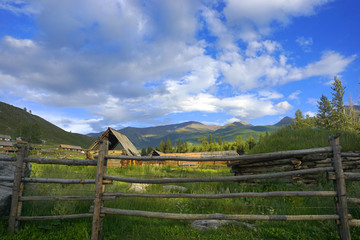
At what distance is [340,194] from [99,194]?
4837 millimetres

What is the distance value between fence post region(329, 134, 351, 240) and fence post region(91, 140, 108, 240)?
4.75 m

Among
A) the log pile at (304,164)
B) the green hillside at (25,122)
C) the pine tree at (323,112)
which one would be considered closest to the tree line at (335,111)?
the pine tree at (323,112)

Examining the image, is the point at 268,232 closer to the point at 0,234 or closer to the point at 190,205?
the point at 190,205

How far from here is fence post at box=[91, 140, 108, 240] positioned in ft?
14.1

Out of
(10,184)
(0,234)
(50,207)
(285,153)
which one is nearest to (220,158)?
(285,153)

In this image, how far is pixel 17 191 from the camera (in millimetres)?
4719

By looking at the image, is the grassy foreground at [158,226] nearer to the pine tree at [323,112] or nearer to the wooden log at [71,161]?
the wooden log at [71,161]

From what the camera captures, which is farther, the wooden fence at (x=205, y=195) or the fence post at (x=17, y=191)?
the fence post at (x=17, y=191)

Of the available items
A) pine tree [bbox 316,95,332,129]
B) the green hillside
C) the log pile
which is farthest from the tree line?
the green hillside

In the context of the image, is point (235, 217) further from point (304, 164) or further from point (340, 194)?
point (304, 164)

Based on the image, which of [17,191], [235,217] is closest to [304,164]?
[235,217]

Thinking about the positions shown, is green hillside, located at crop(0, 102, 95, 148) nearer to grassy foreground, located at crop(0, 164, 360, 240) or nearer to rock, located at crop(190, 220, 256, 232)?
grassy foreground, located at crop(0, 164, 360, 240)

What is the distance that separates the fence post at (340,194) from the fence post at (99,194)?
4.75 m

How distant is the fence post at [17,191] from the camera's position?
460 cm
